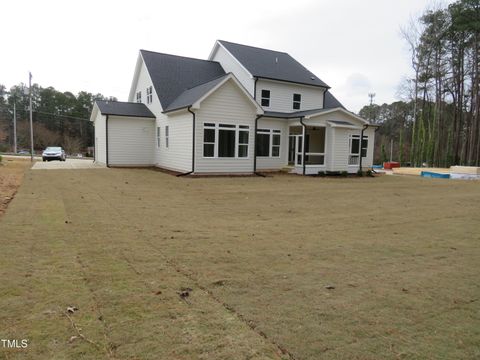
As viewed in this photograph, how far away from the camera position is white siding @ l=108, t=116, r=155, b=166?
71.2 ft

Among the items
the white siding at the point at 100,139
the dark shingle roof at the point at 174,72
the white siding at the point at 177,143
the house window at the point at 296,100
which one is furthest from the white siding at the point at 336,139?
the white siding at the point at 100,139

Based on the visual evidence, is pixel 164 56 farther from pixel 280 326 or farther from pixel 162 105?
pixel 280 326

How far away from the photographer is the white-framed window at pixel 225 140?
1734 centimetres

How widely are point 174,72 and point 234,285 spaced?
858 inches

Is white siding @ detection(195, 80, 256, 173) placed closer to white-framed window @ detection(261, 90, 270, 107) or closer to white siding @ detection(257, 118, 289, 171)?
white siding @ detection(257, 118, 289, 171)

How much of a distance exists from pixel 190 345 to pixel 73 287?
165cm

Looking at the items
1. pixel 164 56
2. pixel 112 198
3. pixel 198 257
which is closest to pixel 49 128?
pixel 164 56

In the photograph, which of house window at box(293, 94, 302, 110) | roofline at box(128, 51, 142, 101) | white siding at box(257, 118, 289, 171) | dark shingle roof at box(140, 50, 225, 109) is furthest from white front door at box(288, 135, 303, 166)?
roofline at box(128, 51, 142, 101)

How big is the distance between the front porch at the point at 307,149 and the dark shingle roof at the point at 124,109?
29.5 ft

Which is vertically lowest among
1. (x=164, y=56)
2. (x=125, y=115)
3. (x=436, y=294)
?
(x=436, y=294)

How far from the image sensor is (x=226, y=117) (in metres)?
17.6

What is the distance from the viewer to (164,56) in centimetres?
2453

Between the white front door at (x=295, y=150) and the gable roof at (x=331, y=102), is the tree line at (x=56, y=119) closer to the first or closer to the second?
the gable roof at (x=331, y=102)

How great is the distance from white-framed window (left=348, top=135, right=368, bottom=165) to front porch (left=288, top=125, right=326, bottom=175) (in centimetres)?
168
